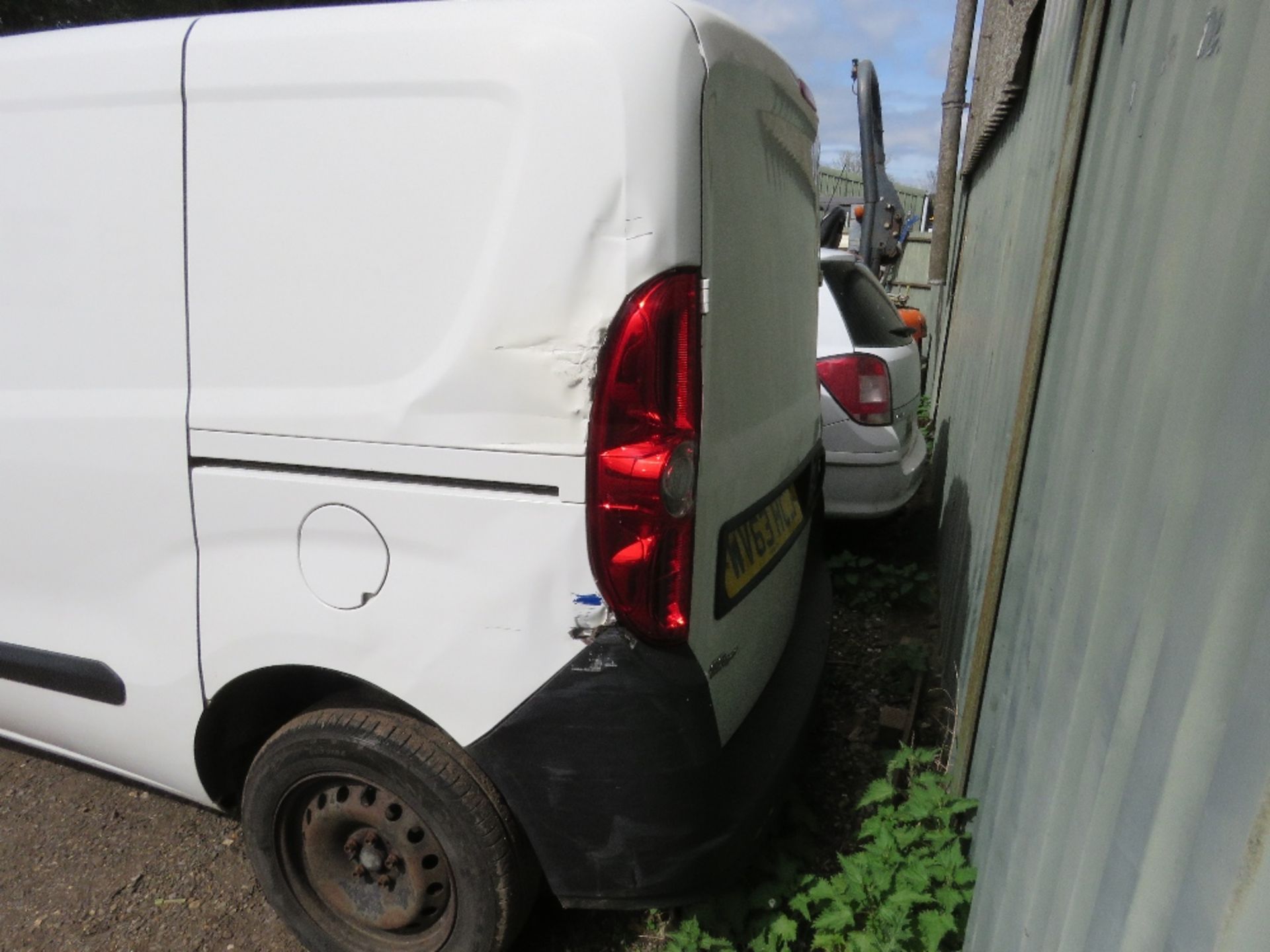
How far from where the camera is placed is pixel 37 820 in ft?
8.75

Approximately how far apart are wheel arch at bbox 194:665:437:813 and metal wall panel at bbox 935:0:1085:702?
1712 millimetres

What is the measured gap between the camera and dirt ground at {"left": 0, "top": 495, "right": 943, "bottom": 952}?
224 centimetres

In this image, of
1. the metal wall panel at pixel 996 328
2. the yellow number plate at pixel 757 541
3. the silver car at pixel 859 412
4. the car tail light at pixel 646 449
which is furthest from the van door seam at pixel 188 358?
the silver car at pixel 859 412

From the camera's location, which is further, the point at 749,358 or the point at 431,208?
the point at 749,358

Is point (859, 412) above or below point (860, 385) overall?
below

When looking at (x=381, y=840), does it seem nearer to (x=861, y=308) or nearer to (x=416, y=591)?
(x=416, y=591)

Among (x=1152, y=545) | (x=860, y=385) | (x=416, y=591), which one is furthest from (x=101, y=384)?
(x=860, y=385)

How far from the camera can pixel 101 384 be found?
1.92 metres

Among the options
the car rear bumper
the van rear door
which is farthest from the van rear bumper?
the car rear bumper

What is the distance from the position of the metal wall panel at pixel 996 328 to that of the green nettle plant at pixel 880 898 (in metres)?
0.52

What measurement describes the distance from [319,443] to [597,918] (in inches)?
57.9

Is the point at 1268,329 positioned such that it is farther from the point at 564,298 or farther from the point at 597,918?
the point at 597,918

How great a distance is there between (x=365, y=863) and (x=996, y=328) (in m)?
2.90

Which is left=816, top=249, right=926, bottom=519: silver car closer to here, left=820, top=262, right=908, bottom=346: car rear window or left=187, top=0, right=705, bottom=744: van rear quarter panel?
left=820, top=262, right=908, bottom=346: car rear window
